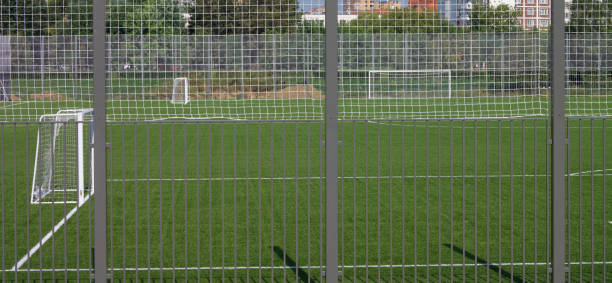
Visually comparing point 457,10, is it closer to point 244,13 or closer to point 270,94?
point 244,13

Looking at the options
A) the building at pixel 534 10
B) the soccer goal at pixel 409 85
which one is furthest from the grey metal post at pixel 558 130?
the soccer goal at pixel 409 85

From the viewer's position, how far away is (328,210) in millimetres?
5531

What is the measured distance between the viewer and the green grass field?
574cm

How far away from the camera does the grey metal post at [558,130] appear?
5641mm

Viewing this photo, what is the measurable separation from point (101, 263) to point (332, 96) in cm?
192

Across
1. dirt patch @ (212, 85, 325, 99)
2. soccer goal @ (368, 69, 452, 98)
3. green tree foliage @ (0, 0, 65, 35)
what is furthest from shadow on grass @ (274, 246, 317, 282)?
soccer goal @ (368, 69, 452, 98)

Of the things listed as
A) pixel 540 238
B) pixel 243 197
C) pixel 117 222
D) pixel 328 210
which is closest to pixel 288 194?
pixel 243 197

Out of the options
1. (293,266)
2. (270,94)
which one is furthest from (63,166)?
(270,94)

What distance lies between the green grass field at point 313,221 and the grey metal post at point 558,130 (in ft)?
0.33

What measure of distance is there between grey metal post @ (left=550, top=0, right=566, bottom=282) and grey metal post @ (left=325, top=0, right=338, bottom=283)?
1533 millimetres

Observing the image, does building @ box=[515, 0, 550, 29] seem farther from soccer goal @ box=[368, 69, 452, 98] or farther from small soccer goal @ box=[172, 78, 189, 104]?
small soccer goal @ box=[172, 78, 189, 104]

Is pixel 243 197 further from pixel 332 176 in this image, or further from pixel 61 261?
pixel 332 176

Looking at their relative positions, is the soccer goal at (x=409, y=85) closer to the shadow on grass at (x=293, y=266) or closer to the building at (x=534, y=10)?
the building at (x=534, y=10)

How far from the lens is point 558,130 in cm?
569
